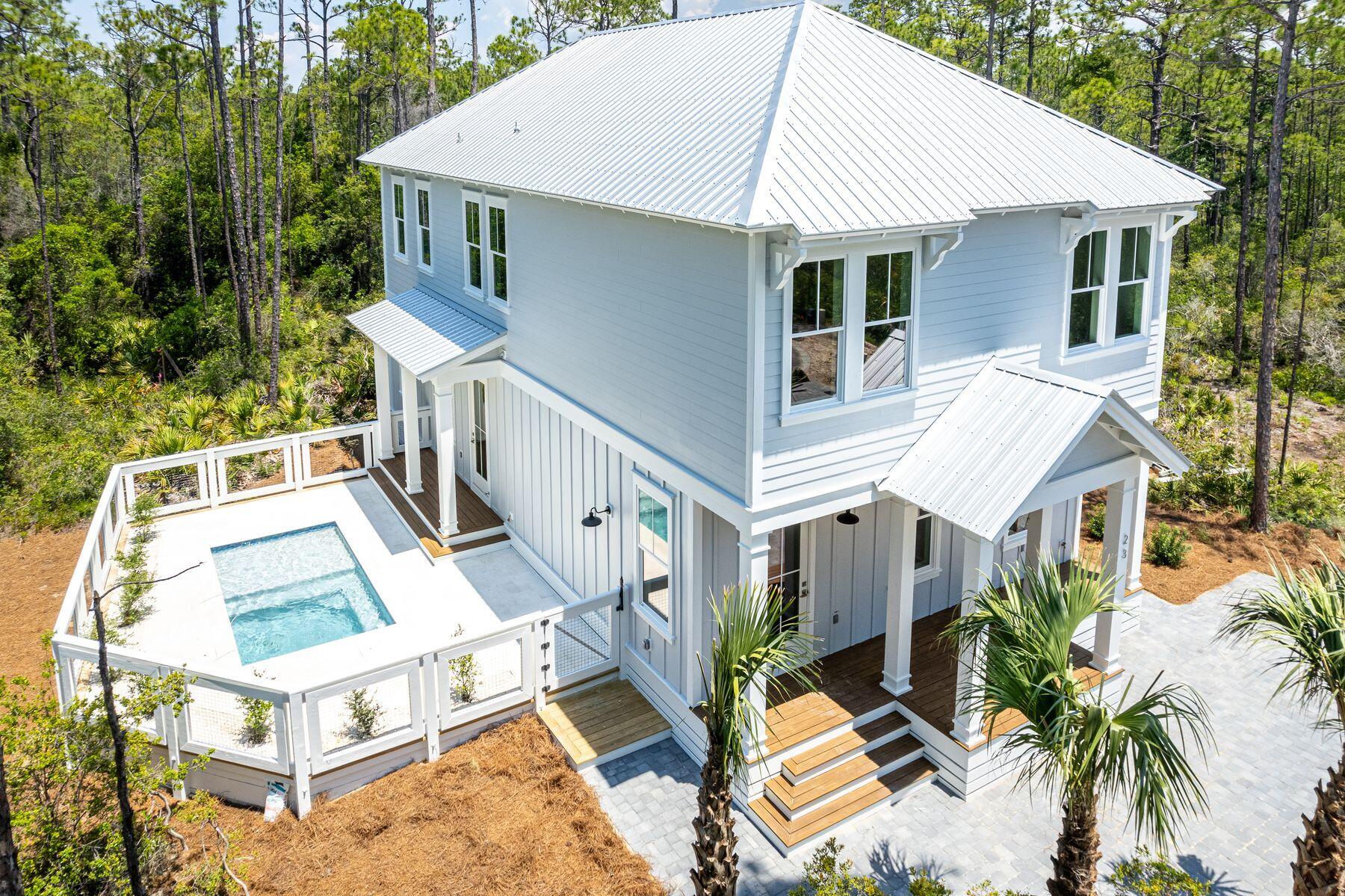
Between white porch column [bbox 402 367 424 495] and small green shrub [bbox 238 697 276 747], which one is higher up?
white porch column [bbox 402 367 424 495]

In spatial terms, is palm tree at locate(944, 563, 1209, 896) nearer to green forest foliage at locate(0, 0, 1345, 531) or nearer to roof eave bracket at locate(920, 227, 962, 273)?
roof eave bracket at locate(920, 227, 962, 273)

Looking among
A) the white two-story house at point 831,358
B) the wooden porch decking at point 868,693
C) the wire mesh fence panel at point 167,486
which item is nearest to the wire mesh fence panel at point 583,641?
the white two-story house at point 831,358

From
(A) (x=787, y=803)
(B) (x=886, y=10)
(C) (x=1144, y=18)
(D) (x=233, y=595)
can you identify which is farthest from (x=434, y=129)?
(B) (x=886, y=10)

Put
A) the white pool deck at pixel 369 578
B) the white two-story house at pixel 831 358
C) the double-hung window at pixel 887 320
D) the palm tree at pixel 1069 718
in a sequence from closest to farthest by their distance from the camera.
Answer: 1. the palm tree at pixel 1069 718
2. the white two-story house at pixel 831 358
3. the double-hung window at pixel 887 320
4. the white pool deck at pixel 369 578

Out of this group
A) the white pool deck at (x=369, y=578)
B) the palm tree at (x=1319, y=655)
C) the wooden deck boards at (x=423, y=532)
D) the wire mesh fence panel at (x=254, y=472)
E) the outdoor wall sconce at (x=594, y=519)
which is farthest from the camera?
the wire mesh fence panel at (x=254, y=472)

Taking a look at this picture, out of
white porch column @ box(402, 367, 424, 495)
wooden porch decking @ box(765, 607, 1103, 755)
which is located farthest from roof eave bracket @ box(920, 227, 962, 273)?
white porch column @ box(402, 367, 424, 495)

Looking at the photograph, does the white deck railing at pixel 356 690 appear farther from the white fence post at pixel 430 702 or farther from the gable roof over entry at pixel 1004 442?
the gable roof over entry at pixel 1004 442

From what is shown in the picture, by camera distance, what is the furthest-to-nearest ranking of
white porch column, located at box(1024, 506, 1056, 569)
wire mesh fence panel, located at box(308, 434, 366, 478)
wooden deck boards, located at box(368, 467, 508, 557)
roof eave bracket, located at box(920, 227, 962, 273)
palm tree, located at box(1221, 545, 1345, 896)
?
wire mesh fence panel, located at box(308, 434, 366, 478) → wooden deck boards, located at box(368, 467, 508, 557) → white porch column, located at box(1024, 506, 1056, 569) → roof eave bracket, located at box(920, 227, 962, 273) → palm tree, located at box(1221, 545, 1345, 896)

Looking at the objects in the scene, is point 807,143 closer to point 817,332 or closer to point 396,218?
point 817,332
